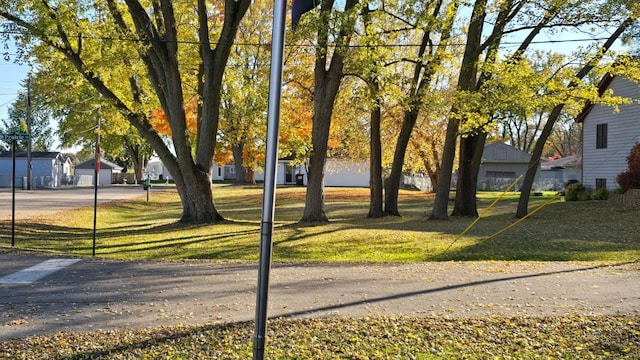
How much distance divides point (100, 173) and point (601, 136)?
61656mm

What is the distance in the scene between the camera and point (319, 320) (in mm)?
6430

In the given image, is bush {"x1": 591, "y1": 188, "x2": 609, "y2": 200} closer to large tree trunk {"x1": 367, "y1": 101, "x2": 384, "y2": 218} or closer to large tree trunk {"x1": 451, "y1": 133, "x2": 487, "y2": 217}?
large tree trunk {"x1": 451, "y1": 133, "x2": 487, "y2": 217}

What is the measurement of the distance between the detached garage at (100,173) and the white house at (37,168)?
8.77 m

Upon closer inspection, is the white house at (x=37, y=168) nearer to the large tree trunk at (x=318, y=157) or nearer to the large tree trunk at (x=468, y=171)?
the large tree trunk at (x=318, y=157)

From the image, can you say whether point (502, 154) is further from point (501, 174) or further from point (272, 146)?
point (272, 146)

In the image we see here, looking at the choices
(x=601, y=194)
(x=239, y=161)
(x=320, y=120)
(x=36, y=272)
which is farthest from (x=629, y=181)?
(x=239, y=161)

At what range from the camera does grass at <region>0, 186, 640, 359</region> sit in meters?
5.43

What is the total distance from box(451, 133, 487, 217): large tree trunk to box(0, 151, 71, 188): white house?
143 ft

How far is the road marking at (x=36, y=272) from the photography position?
872 cm

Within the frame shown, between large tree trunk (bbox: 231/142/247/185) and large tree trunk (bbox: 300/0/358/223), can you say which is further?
large tree trunk (bbox: 231/142/247/185)

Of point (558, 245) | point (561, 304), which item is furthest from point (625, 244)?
point (561, 304)

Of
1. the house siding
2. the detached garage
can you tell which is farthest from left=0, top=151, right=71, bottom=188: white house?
the house siding

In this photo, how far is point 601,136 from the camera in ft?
92.8

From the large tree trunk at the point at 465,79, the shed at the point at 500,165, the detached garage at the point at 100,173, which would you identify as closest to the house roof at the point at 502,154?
the shed at the point at 500,165
